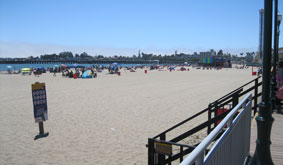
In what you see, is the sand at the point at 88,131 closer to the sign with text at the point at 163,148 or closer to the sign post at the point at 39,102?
the sign post at the point at 39,102

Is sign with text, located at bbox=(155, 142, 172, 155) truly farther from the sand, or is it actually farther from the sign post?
the sign post

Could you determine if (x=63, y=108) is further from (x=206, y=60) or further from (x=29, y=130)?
(x=206, y=60)

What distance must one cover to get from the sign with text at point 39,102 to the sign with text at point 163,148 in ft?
17.6

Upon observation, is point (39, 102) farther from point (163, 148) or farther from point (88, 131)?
point (163, 148)

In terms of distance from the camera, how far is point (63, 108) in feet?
36.4

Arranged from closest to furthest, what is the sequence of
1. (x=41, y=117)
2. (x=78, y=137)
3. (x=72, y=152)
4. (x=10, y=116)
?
1. (x=72, y=152)
2. (x=78, y=137)
3. (x=41, y=117)
4. (x=10, y=116)

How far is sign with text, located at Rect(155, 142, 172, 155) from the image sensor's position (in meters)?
3.45

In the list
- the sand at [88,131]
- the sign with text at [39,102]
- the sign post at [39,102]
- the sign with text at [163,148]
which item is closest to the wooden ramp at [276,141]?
the sign with text at [163,148]

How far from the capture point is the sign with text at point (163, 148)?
11.3 ft

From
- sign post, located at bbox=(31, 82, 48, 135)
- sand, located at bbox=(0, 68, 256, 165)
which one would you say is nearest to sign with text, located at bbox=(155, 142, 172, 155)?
sand, located at bbox=(0, 68, 256, 165)

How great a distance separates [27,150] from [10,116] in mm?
4535

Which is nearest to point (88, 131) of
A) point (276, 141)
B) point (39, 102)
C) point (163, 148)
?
point (39, 102)

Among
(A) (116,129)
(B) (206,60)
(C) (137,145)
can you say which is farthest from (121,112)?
(B) (206,60)

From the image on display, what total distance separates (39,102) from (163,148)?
5.79 metres
